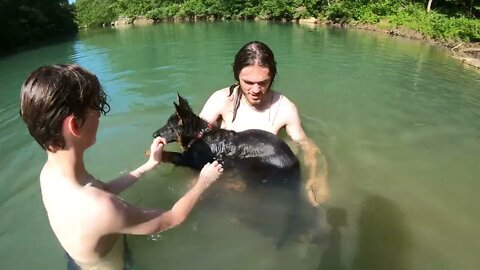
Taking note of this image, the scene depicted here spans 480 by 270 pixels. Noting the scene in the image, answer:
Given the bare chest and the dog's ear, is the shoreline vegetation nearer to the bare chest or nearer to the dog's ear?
the bare chest

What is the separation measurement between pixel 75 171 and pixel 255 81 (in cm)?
279

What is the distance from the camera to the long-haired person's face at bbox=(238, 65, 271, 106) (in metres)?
4.78

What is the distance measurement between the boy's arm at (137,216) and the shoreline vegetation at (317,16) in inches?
568

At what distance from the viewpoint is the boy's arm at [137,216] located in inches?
96.3

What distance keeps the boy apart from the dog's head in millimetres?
1990

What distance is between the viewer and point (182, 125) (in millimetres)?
4832

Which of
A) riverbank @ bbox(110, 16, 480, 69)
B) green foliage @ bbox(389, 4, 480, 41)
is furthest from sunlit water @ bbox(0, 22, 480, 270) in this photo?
green foliage @ bbox(389, 4, 480, 41)

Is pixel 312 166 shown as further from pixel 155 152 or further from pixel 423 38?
pixel 423 38

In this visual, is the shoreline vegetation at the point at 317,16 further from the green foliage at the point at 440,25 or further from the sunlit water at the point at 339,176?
the sunlit water at the point at 339,176

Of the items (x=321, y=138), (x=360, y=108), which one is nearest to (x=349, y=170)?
(x=321, y=138)

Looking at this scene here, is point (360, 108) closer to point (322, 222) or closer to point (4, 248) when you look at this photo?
point (322, 222)

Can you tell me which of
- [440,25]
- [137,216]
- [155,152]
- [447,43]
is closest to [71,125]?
[137,216]


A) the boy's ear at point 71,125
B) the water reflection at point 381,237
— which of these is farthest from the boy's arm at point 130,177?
the water reflection at point 381,237

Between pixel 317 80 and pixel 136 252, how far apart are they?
8.39 meters
